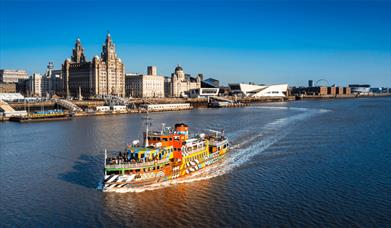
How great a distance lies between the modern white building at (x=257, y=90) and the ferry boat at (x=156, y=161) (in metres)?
157

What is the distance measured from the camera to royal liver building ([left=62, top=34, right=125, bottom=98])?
130 m

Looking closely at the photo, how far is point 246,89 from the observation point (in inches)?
7323

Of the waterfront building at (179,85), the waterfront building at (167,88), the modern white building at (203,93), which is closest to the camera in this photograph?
the modern white building at (203,93)

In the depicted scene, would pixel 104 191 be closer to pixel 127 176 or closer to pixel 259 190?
pixel 127 176

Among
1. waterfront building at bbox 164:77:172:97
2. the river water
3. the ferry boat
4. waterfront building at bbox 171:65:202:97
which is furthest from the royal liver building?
the ferry boat

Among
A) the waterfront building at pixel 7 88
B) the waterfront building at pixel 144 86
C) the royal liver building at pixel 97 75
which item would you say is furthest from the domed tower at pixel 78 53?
the waterfront building at pixel 7 88

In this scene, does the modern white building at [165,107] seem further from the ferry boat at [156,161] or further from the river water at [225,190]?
the ferry boat at [156,161]

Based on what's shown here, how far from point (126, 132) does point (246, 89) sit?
143 meters

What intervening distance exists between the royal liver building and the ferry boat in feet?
343

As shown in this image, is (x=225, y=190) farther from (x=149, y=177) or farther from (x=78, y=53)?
(x=78, y=53)

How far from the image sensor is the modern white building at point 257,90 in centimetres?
18462

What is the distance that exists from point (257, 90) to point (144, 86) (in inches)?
2556

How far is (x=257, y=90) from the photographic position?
18875 cm

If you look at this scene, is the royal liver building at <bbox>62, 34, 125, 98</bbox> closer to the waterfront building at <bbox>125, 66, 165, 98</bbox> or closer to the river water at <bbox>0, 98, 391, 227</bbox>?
the waterfront building at <bbox>125, 66, 165, 98</bbox>
